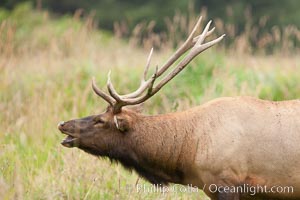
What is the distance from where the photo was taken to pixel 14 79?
10438 mm

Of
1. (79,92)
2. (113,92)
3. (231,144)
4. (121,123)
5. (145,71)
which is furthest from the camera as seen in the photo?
(79,92)

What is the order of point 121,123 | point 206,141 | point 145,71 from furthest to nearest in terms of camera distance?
point 145,71 < point 121,123 < point 206,141

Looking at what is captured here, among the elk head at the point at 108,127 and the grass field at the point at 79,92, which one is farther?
the grass field at the point at 79,92

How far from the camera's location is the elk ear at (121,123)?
6273mm

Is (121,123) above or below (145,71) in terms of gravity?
below

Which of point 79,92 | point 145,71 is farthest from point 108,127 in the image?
point 79,92

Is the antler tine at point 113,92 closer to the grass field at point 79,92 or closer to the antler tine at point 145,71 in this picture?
the antler tine at point 145,71

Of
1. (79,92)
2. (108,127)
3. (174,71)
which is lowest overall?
(108,127)

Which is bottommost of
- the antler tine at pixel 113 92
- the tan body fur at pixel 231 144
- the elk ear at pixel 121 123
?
the tan body fur at pixel 231 144

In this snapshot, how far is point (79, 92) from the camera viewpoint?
31.7 feet

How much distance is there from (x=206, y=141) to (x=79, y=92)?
3878mm

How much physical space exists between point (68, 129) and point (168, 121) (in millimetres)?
802

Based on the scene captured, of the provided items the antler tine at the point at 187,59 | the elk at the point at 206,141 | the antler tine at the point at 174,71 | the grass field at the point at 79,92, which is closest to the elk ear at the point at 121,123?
the elk at the point at 206,141

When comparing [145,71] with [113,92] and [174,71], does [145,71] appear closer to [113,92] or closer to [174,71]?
[174,71]
